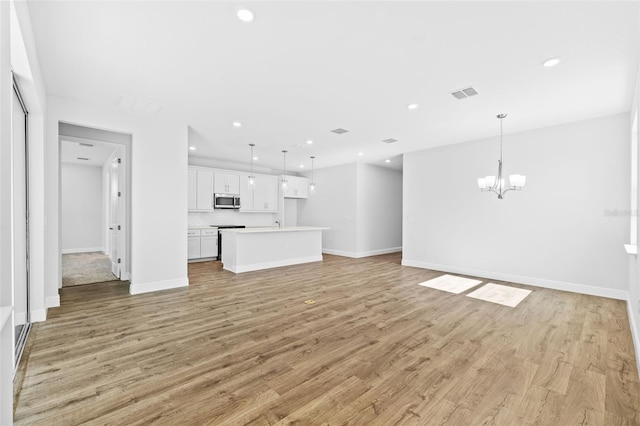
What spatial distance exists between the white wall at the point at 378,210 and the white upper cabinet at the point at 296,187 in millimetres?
2250

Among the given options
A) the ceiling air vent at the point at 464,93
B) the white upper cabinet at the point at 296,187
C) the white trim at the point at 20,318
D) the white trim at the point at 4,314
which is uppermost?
the ceiling air vent at the point at 464,93

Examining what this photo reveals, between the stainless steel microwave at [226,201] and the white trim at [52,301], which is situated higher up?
the stainless steel microwave at [226,201]

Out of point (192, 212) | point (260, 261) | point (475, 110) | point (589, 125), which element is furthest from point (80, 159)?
point (589, 125)

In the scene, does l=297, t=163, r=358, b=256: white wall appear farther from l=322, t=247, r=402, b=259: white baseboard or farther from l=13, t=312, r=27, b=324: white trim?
l=13, t=312, r=27, b=324: white trim

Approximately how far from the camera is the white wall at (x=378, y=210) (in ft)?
28.0

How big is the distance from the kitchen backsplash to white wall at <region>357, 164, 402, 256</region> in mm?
3160

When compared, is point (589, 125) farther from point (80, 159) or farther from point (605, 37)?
point (80, 159)

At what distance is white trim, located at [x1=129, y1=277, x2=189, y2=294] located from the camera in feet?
14.6

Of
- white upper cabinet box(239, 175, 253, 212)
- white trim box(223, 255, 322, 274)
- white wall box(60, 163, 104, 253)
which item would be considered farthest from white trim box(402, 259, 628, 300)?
white wall box(60, 163, 104, 253)

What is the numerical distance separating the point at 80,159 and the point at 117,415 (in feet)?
29.8

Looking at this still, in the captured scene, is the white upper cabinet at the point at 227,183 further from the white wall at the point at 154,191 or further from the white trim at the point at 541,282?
the white trim at the point at 541,282

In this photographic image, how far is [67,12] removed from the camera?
7.54 ft

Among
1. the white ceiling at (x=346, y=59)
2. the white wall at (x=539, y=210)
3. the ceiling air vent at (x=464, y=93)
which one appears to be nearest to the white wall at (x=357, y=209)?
the white wall at (x=539, y=210)

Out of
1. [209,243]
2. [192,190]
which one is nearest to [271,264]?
[209,243]
